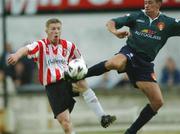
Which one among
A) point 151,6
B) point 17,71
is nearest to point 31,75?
point 17,71

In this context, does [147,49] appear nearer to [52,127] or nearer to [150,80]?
[150,80]

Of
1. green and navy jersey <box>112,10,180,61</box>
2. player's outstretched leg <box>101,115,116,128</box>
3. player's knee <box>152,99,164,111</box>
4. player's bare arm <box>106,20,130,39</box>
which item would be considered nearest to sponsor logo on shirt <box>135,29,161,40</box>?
green and navy jersey <box>112,10,180,61</box>

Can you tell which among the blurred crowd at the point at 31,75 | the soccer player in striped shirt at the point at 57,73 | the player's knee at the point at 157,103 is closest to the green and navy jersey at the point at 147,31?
the player's knee at the point at 157,103

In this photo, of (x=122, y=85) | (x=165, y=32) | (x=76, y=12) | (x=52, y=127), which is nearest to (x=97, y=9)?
(x=76, y=12)

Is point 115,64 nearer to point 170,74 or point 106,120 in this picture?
point 106,120

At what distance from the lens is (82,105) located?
20.4 metres

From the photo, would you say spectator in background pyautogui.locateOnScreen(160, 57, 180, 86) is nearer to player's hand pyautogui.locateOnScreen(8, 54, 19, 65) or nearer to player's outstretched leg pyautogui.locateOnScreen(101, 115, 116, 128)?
player's outstretched leg pyautogui.locateOnScreen(101, 115, 116, 128)

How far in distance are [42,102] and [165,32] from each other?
257 inches

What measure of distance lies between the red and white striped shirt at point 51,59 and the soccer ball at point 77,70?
37cm

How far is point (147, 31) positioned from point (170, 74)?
766 cm

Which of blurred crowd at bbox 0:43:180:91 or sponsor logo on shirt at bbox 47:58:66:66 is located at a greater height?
sponsor logo on shirt at bbox 47:58:66:66

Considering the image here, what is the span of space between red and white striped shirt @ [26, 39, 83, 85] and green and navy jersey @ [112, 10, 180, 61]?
2.75 ft

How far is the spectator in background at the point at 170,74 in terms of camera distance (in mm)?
21359

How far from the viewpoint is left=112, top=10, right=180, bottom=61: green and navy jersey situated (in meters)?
13.9
